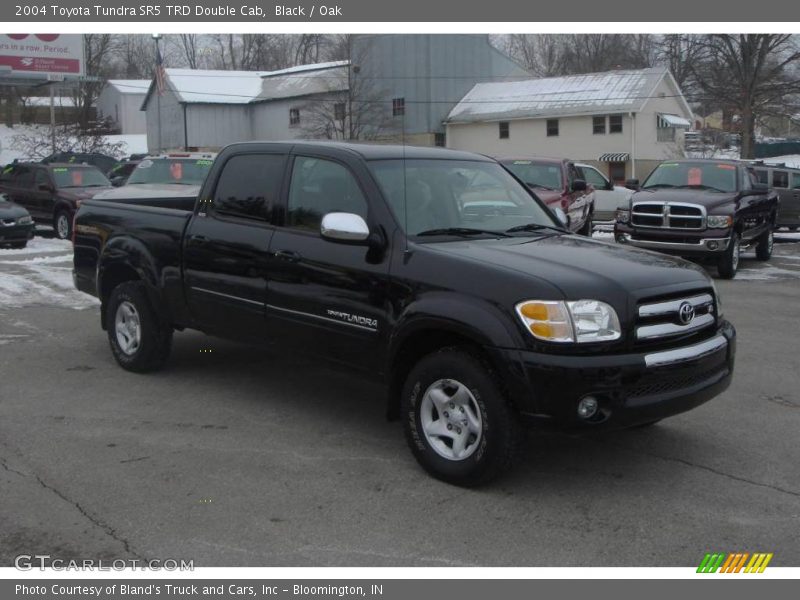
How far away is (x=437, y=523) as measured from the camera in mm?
4559

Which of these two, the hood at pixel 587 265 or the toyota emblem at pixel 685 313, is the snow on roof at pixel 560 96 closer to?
the hood at pixel 587 265

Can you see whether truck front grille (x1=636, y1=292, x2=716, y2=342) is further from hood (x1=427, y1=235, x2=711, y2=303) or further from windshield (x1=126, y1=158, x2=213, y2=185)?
windshield (x1=126, y1=158, x2=213, y2=185)

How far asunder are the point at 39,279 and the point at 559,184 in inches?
343

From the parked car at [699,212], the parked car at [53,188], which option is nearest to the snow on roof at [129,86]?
the parked car at [53,188]

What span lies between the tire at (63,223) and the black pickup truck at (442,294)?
1380 cm

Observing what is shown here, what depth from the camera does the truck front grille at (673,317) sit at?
190 inches

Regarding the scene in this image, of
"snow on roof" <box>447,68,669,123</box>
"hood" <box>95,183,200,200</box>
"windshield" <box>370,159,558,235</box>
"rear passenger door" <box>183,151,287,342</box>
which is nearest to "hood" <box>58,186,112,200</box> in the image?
"hood" <box>95,183,200,200</box>

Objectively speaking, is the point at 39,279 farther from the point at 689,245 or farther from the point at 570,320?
the point at 570,320

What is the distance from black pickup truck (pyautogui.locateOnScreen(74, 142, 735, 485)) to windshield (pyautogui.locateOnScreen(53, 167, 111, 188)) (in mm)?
14764

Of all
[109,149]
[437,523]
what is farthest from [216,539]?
[109,149]

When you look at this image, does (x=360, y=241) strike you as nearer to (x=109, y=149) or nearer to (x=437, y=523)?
(x=437, y=523)

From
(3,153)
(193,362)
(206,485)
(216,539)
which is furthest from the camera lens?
(3,153)

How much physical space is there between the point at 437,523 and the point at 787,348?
219 inches

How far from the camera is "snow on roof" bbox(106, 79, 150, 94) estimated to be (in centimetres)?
7375
